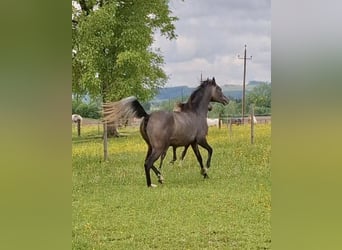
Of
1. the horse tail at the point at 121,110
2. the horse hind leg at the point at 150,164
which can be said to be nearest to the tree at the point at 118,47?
the horse tail at the point at 121,110

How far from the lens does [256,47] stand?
248cm

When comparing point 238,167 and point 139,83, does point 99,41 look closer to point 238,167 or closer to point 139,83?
point 139,83

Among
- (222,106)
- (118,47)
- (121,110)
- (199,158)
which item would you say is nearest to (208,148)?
(199,158)

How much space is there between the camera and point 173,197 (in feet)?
8.46

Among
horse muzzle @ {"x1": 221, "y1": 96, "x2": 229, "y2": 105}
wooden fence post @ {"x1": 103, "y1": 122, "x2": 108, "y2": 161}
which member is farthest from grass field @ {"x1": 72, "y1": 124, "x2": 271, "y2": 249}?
horse muzzle @ {"x1": 221, "y1": 96, "x2": 229, "y2": 105}

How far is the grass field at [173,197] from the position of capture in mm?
2506

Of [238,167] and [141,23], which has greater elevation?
[141,23]

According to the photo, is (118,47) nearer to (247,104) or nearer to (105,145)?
(105,145)

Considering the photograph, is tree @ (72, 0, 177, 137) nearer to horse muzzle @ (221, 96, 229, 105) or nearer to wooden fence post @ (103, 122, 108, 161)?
wooden fence post @ (103, 122, 108, 161)

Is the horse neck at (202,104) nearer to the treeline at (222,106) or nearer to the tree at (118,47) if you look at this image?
the treeline at (222,106)

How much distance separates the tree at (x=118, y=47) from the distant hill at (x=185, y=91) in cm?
4
